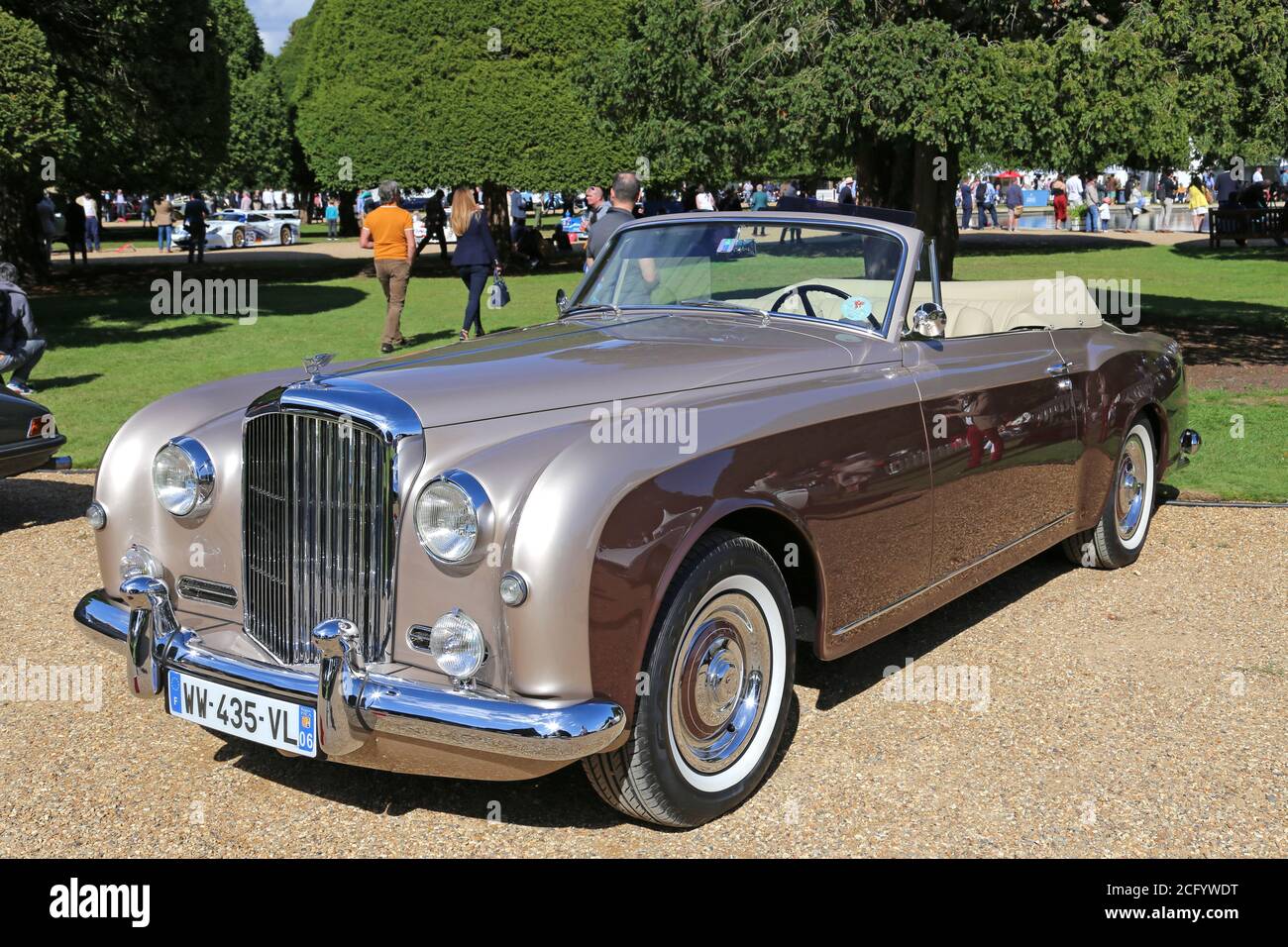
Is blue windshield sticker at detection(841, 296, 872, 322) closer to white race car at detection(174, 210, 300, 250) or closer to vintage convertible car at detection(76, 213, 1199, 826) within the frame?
vintage convertible car at detection(76, 213, 1199, 826)

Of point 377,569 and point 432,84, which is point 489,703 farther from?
point 432,84

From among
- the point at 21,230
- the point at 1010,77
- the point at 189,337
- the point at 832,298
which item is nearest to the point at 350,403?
the point at 832,298

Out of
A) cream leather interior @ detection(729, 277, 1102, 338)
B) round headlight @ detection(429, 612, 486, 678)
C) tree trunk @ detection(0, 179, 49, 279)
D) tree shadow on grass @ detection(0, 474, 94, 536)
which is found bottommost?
tree shadow on grass @ detection(0, 474, 94, 536)

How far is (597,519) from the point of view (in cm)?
336

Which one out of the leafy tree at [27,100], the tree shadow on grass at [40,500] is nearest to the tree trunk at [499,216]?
the leafy tree at [27,100]

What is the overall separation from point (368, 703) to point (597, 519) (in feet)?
2.62

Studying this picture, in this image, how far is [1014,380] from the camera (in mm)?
5277

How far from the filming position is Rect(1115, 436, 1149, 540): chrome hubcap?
655cm

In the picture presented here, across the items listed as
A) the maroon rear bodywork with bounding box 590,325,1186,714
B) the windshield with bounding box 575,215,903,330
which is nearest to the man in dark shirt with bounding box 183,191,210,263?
the windshield with bounding box 575,215,903,330

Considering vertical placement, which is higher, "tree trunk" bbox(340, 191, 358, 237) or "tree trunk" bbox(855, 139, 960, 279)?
"tree trunk" bbox(340, 191, 358, 237)

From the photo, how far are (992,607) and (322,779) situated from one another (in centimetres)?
326

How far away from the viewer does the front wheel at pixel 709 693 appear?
361cm

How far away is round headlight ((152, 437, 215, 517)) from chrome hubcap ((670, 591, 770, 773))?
162 centimetres
